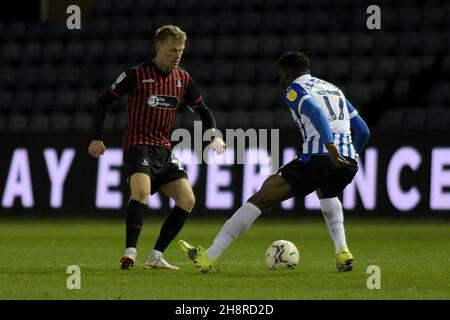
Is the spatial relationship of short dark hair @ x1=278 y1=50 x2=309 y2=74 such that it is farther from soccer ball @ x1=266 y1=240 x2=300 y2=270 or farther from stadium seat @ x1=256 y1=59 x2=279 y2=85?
stadium seat @ x1=256 y1=59 x2=279 y2=85

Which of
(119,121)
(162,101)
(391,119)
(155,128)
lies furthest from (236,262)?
(119,121)

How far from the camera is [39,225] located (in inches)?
568

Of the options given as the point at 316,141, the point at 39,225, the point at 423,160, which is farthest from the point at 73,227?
the point at 316,141

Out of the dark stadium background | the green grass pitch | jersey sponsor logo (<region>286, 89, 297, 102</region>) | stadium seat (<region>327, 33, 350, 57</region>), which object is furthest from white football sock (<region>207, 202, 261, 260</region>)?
stadium seat (<region>327, 33, 350, 57</region>)

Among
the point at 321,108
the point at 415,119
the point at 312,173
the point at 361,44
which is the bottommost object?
the point at 312,173

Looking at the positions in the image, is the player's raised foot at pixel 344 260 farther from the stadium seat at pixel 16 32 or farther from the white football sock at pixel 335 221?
the stadium seat at pixel 16 32

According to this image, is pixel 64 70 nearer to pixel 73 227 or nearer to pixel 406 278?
pixel 73 227

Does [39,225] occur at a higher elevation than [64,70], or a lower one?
lower

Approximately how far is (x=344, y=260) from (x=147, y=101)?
1882mm

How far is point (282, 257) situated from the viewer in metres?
8.20

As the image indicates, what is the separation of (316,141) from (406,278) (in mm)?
1141

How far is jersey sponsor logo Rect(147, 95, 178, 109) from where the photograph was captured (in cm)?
845

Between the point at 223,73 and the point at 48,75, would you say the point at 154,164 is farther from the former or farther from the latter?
the point at 48,75

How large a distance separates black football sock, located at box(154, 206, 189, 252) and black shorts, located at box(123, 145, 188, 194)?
0.24 meters
